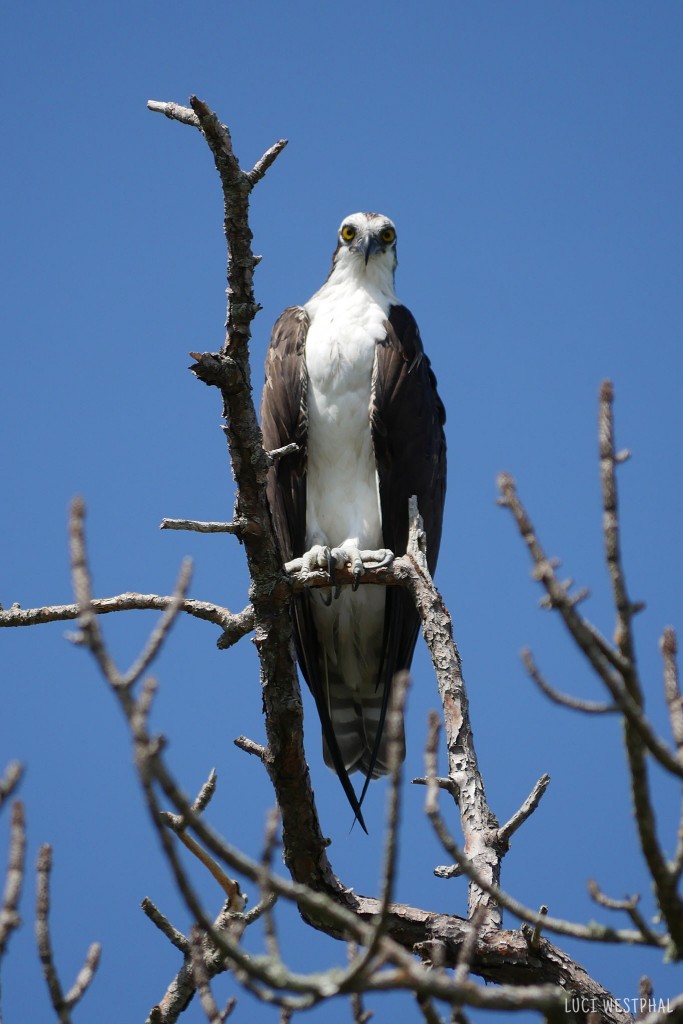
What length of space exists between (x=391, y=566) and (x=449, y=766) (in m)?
1.02

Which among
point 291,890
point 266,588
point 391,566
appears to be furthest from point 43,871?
point 391,566

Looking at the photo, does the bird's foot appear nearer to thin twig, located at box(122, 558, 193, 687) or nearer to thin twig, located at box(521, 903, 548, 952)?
thin twig, located at box(521, 903, 548, 952)

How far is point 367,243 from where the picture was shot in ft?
21.1

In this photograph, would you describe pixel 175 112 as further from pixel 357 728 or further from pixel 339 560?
pixel 357 728

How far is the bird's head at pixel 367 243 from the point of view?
21.1 feet

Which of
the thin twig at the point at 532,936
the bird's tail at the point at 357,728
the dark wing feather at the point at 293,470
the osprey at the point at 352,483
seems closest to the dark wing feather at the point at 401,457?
the osprey at the point at 352,483

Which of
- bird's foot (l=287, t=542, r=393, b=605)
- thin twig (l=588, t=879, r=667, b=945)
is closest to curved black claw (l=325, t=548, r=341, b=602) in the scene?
bird's foot (l=287, t=542, r=393, b=605)

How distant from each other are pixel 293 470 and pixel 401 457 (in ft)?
1.84

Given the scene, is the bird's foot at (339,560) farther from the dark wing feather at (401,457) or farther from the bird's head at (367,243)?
the bird's head at (367,243)

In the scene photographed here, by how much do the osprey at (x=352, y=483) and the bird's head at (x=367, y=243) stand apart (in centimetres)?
55

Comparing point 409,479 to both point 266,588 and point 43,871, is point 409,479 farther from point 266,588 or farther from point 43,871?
point 43,871

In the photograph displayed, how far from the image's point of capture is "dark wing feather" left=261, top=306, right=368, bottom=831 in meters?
5.81

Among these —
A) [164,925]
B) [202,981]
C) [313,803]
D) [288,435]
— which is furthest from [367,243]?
[202,981]

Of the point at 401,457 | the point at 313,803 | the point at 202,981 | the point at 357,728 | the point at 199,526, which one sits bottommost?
the point at 202,981
